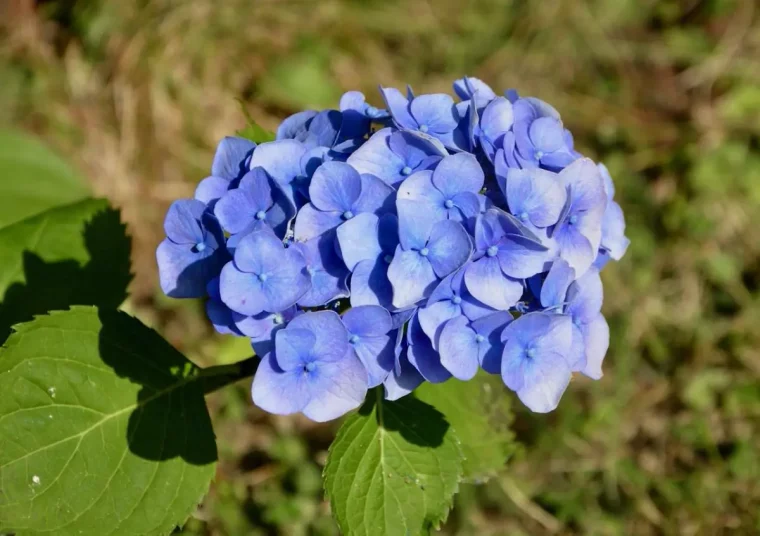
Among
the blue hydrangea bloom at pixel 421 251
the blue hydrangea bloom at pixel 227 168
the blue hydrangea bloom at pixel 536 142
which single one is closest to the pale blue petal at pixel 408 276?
the blue hydrangea bloom at pixel 421 251

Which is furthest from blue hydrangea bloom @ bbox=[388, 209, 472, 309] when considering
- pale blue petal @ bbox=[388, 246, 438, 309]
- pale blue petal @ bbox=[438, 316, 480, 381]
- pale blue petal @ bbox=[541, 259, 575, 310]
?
pale blue petal @ bbox=[541, 259, 575, 310]

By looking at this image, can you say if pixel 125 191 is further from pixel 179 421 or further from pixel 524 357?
pixel 524 357

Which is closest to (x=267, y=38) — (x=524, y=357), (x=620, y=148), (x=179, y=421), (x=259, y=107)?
(x=259, y=107)

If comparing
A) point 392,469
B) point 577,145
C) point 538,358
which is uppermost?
point 538,358

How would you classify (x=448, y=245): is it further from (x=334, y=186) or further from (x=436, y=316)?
(x=334, y=186)

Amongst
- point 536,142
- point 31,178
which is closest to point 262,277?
point 536,142

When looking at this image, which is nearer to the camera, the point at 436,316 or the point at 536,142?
the point at 436,316
